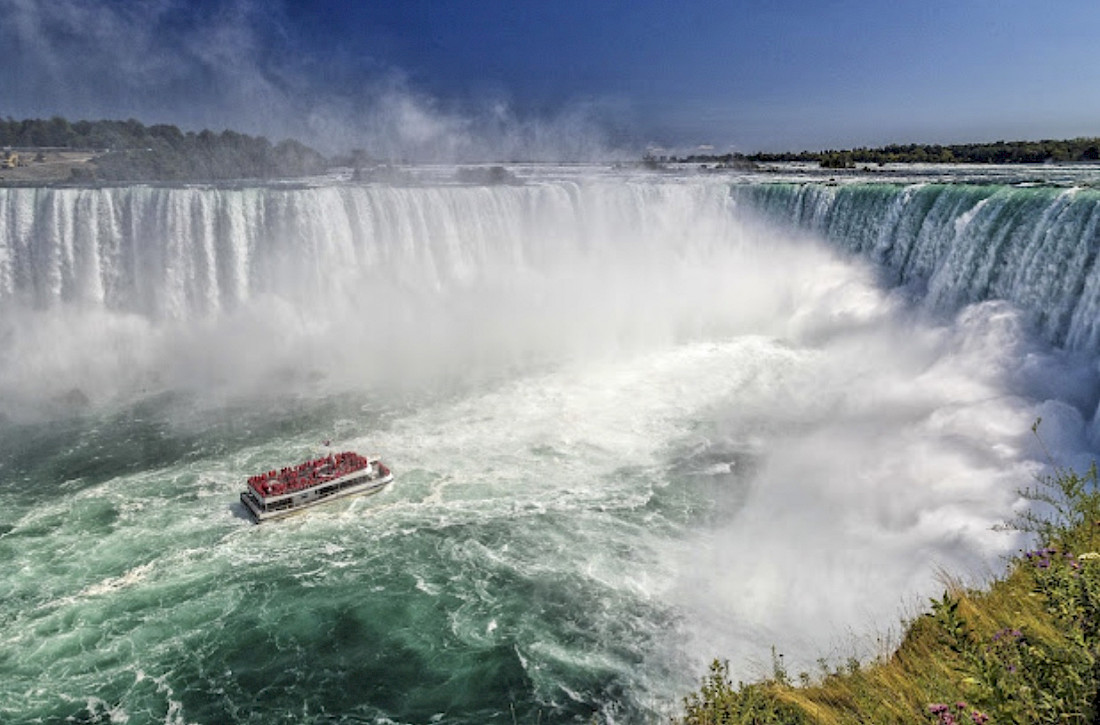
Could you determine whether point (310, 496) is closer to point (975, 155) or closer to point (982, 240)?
point (982, 240)

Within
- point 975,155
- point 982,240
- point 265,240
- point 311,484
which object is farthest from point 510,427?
point 975,155

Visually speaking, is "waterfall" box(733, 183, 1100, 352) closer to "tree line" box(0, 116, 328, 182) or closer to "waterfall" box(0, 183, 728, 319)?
"waterfall" box(0, 183, 728, 319)

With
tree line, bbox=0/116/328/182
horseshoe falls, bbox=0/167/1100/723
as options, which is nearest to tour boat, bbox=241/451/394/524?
horseshoe falls, bbox=0/167/1100/723

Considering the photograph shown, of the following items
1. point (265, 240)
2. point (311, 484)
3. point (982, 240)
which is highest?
point (982, 240)

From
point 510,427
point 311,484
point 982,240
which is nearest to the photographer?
point 311,484

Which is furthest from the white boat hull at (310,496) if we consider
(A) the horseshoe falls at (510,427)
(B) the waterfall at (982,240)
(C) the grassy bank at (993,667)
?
(B) the waterfall at (982,240)

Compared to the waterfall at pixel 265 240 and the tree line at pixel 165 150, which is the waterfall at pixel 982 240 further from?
the tree line at pixel 165 150
